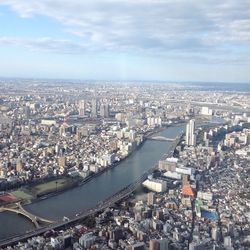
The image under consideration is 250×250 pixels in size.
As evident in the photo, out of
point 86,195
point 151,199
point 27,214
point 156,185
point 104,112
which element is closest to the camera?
point 27,214

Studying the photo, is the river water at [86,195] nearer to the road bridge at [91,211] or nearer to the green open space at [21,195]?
the road bridge at [91,211]

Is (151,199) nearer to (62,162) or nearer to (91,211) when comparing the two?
(91,211)

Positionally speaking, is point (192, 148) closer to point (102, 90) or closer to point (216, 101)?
point (216, 101)

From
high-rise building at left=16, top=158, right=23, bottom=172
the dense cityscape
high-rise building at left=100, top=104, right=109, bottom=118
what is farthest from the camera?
high-rise building at left=100, top=104, right=109, bottom=118

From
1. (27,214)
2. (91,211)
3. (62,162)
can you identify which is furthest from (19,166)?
(91,211)

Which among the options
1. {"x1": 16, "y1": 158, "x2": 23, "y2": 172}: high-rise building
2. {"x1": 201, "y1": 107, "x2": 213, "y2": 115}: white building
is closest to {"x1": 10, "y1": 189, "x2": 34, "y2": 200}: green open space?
{"x1": 16, "y1": 158, "x2": 23, "y2": 172}: high-rise building

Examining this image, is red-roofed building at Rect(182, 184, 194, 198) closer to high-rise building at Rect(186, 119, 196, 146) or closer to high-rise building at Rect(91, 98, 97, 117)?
high-rise building at Rect(186, 119, 196, 146)
